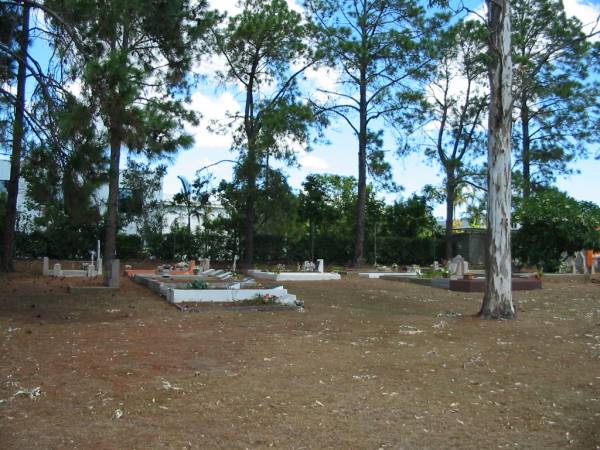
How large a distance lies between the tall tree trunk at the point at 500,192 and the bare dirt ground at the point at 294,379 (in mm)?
483

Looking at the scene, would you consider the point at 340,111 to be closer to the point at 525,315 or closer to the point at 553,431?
the point at 525,315

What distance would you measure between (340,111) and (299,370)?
20.5 metres

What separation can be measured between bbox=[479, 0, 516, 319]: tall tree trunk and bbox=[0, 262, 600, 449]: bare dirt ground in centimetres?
48

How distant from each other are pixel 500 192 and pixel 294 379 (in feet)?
18.7

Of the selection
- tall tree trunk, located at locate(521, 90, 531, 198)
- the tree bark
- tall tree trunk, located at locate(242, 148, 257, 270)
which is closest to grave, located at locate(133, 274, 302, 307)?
tall tree trunk, located at locate(242, 148, 257, 270)

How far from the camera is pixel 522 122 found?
29.5m

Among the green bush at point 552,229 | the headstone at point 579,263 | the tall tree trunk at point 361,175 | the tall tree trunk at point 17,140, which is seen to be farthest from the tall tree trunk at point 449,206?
the tall tree trunk at point 17,140

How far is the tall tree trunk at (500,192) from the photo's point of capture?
9789 mm

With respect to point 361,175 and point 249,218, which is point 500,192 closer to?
point 249,218

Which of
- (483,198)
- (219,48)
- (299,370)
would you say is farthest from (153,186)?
(483,198)

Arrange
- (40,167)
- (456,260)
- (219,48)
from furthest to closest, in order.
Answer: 1. (219,48)
2. (456,260)
3. (40,167)

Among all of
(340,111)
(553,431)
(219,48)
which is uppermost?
(219,48)

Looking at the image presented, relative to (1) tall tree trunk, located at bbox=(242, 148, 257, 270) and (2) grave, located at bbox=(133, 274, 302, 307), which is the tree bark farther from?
(2) grave, located at bbox=(133, 274, 302, 307)

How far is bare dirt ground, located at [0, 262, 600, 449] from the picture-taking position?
4.19 metres
